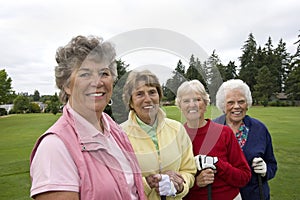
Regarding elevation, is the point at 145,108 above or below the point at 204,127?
above

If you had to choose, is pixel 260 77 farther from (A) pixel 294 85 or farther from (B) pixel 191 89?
(B) pixel 191 89

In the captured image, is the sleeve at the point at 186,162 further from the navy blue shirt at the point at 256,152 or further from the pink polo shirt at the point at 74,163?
the navy blue shirt at the point at 256,152

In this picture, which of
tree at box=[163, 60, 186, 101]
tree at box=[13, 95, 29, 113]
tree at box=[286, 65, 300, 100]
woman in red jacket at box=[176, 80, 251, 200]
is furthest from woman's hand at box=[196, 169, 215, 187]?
tree at box=[286, 65, 300, 100]

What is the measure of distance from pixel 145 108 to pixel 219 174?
2.79 ft

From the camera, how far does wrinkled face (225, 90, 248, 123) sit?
2.80 metres

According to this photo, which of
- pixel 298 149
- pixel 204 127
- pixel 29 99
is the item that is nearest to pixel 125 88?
pixel 204 127

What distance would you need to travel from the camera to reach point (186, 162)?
86.0 inches

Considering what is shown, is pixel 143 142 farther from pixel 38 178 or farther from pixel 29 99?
pixel 29 99

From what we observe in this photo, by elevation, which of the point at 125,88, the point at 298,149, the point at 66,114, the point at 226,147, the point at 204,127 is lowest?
the point at 298,149

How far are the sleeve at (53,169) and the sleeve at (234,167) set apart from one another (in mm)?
1382

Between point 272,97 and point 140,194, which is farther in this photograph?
point 272,97

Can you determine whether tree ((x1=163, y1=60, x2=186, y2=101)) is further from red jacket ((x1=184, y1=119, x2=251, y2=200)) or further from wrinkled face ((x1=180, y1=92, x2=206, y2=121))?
red jacket ((x1=184, y1=119, x2=251, y2=200))

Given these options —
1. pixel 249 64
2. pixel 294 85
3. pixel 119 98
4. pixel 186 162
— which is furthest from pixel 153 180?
pixel 249 64

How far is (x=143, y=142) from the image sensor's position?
1.99 m
